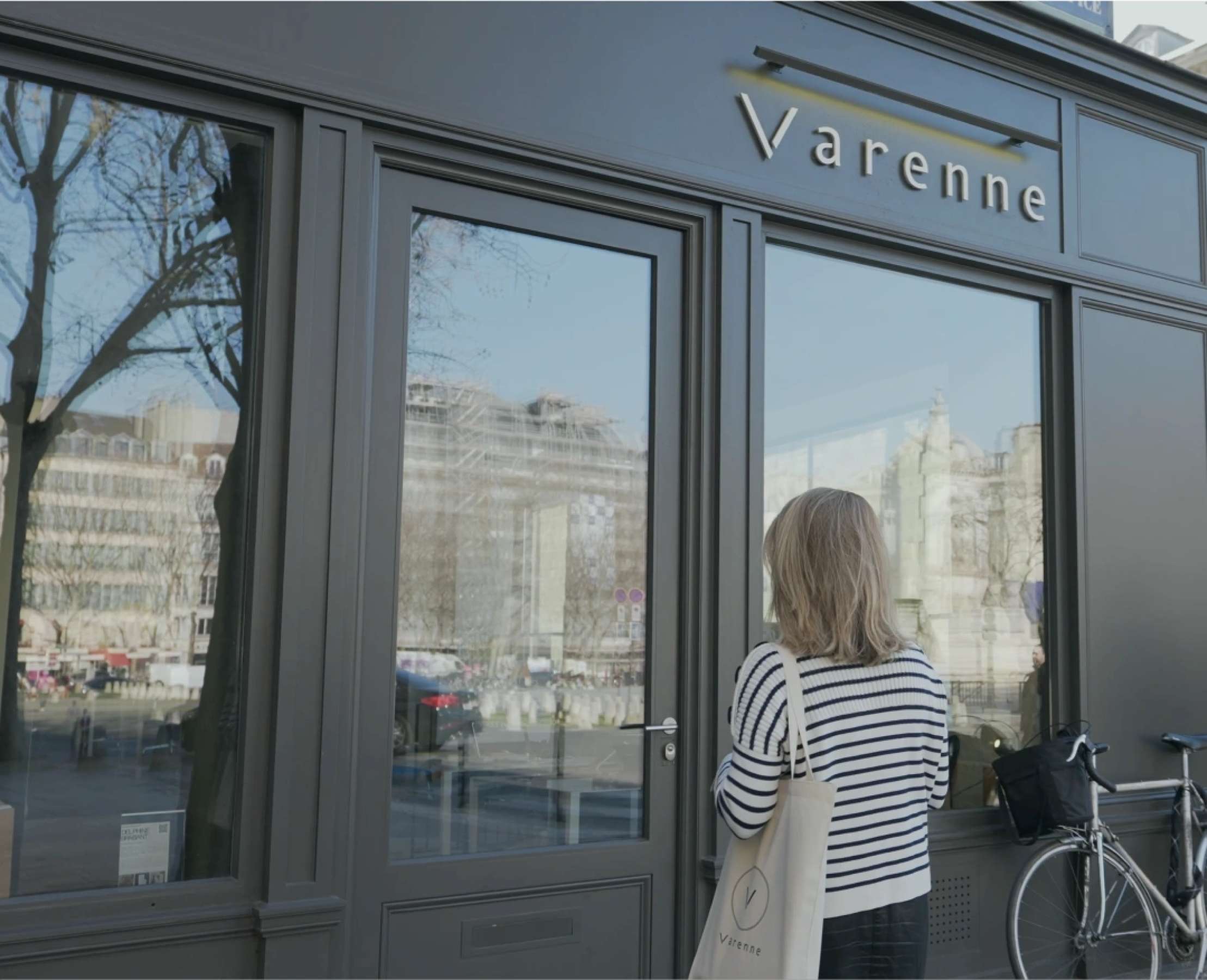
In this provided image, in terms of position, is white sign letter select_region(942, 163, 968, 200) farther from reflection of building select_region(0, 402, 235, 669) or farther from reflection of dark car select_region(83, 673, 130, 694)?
reflection of dark car select_region(83, 673, 130, 694)

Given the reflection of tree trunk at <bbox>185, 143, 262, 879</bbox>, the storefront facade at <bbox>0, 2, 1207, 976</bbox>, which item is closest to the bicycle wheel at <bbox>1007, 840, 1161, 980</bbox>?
the storefront facade at <bbox>0, 2, 1207, 976</bbox>

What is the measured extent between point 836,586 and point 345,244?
7.12ft

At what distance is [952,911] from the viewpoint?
4.98m

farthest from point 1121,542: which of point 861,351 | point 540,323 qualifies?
point 540,323

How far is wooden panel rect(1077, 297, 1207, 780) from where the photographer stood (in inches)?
219

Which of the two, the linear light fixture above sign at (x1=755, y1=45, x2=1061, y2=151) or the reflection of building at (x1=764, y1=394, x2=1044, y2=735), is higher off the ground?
the linear light fixture above sign at (x1=755, y1=45, x2=1061, y2=151)

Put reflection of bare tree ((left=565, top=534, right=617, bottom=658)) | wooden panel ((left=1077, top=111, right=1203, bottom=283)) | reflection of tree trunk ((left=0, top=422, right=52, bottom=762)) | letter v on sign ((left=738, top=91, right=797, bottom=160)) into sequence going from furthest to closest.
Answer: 1. wooden panel ((left=1077, top=111, right=1203, bottom=283))
2. letter v on sign ((left=738, top=91, right=797, bottom=160))
3. reflection of bare tree ((left=565, top=534, right=617, bottom=658))
4. reflection of tree trunk ((left=0, top=422, right=52, bottom=762))

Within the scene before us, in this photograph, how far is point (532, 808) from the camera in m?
4.15

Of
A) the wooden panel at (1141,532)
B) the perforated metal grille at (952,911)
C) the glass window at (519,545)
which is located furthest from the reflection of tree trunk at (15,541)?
the wooden panel at (1141,532)

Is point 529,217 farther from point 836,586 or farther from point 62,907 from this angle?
point 62,907

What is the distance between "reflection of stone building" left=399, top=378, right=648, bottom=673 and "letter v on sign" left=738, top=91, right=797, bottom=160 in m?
1.32

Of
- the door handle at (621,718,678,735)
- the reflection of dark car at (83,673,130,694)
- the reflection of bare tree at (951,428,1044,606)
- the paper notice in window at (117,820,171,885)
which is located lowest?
the paper notice in window at (117,820,171,885)

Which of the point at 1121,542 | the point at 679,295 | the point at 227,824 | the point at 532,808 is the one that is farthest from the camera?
the point at 1121,542

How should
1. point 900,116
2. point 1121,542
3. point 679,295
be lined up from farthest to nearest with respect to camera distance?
point 1121,542
point 900,116
point 679,295
